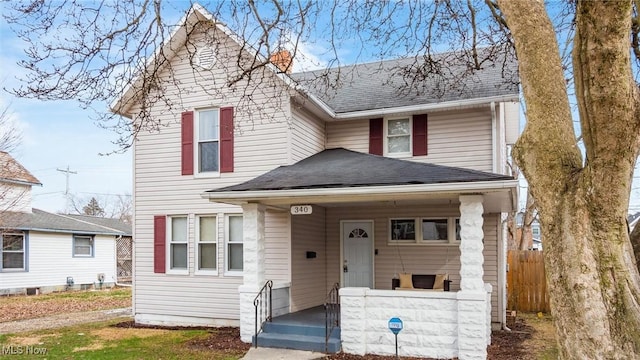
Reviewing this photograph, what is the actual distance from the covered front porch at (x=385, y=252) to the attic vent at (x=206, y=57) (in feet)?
11.2

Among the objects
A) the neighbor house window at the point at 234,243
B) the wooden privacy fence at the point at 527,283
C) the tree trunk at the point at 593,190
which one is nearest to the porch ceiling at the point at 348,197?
the neighbor house window at the point at 234,243

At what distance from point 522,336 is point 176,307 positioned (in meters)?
7.75

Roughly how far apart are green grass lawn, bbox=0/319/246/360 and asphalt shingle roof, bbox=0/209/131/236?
979cm

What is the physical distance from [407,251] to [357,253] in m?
1.23

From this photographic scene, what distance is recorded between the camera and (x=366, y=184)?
888 cm

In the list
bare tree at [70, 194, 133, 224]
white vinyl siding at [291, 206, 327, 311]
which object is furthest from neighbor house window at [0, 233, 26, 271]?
bare tree at [70, 194, 133, 224]

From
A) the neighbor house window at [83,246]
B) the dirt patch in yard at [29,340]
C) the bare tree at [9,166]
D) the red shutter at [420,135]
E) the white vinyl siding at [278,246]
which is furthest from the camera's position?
the neighbor house window at [83,246]

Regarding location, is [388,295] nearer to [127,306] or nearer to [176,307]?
[176,307]

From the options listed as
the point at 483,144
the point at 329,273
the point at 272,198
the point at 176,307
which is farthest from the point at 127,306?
the point at 483,144

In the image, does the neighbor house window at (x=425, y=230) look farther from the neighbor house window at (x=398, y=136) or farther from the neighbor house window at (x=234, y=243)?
the neighbor house window at (x=234, y=243)

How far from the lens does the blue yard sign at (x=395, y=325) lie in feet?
26.8

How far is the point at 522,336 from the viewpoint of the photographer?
10977 millimetres

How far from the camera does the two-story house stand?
1119 cm

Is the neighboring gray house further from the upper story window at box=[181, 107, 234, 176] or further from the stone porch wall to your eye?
the stone porch wall
